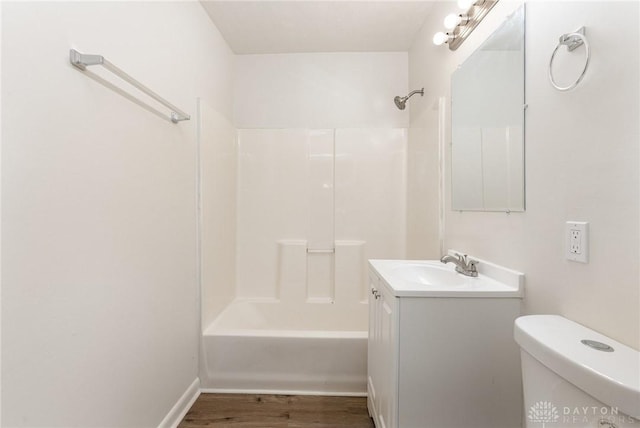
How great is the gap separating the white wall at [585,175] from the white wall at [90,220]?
59.6 inches

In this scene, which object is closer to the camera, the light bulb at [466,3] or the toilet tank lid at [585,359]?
the toilet tank lid at [585,359]

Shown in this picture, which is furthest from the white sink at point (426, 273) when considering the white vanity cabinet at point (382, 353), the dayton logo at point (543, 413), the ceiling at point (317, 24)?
the ceiling at point (317, 24)

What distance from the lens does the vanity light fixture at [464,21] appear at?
133 centimetres

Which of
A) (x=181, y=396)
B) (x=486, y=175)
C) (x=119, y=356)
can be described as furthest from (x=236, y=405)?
(x=486, y=175)

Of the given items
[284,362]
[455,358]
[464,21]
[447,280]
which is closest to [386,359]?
[455,358]

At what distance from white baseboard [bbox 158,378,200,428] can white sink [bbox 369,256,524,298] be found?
131cm

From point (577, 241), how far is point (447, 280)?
60cm

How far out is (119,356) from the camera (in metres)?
1.16

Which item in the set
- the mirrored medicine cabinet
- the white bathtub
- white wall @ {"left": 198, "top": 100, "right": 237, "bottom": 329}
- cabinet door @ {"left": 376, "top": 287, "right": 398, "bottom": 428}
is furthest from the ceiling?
the white bathtub

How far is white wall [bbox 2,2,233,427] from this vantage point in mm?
777

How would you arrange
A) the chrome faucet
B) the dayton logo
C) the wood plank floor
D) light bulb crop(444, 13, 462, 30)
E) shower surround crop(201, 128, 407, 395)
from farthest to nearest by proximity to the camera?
shower surround crop(201, 128, 407, 395) → the wood plank floor → light bulb crop(444, 13, 462, 30) → the chrome faucet → the dayton logo

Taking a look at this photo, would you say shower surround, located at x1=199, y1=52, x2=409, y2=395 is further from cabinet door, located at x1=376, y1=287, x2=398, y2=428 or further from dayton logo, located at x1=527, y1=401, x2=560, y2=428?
dayton logo, located at x1=527, y1=401, x2=560, y2=428

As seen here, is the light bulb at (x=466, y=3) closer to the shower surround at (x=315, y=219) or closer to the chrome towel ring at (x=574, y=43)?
the chrome towel ring at (x=574, y=43)

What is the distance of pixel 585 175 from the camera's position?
0.82m
